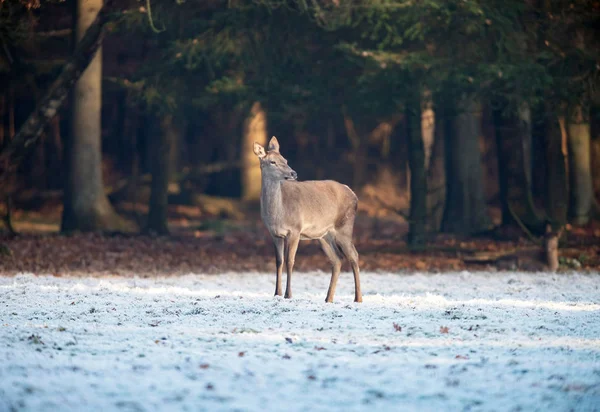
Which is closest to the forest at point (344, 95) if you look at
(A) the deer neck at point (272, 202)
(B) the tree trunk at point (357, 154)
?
(A) the deer neck at point (272, 202)

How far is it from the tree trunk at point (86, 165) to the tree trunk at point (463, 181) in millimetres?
8232

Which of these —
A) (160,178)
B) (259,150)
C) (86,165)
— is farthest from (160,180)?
(259,150)

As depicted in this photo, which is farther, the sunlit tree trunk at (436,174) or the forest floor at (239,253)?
the sunlit tree trunk at (436,174)

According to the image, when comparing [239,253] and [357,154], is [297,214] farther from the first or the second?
[357,154]

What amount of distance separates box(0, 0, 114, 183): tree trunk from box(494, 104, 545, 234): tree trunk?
844 centimetres

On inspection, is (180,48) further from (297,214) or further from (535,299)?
(535,299)

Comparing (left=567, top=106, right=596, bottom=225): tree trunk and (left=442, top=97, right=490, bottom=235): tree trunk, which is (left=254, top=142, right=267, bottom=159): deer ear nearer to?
(left=442, top=97, right=490, bottom=235): tree trunk

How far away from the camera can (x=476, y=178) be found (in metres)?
21.2

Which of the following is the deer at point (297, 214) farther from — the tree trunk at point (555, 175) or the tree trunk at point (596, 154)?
the tree trunk at point (596, 154)

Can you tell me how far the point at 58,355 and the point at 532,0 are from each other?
41.5ft

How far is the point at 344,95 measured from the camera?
695 inches

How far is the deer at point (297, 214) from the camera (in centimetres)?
1056

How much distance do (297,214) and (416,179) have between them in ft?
24.1

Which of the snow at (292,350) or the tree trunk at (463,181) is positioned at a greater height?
the tree trunk at (463,181)
